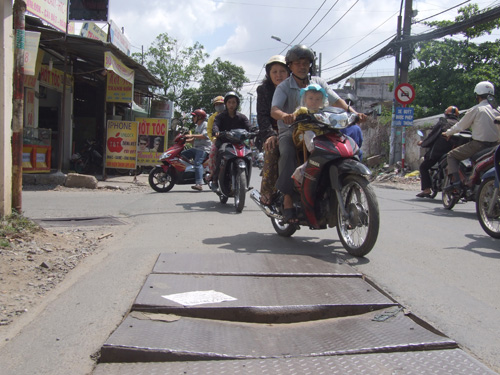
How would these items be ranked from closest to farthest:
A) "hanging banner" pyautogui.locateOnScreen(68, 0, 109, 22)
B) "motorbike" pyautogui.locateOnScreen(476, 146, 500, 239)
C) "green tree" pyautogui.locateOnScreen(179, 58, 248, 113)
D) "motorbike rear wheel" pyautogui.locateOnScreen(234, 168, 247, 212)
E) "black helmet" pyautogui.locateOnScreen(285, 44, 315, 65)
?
"black helmet" pyautogui.locateOnScreen(285, 44, 315, 65) < "motorbike" pyautogui.locateOnScreen(476, 146, 500, 239) < "motorbike rear wheel" pyautogui.locateOnScreen(234, 168, 247, 212) < "hanging banner" pyautogui.locateOnScreen(68, 0, 109, 22) < "green tree" pyautogui.locateOnScreen(179, 58, 248, 113)

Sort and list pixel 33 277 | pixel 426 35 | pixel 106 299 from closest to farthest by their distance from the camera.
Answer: pixel 106 299 < pixel 33 277 < pixel 426 35

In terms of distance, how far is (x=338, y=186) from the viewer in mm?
3896

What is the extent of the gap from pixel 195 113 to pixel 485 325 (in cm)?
820

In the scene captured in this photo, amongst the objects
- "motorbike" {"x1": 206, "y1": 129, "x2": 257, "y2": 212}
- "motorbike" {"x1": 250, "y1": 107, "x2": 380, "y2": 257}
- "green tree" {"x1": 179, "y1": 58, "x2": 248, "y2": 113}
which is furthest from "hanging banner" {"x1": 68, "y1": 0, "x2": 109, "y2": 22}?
"green tree" {"x1": 179, "y1": 58, "x2": 248, "y2": 113}

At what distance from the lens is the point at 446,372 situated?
79.4 inches

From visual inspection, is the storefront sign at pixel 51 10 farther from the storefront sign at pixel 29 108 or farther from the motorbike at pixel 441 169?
the motorbike at pixel 441 169

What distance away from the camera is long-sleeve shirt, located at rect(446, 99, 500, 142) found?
21.2ft

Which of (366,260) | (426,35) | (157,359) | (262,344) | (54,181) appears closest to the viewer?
(157,359)

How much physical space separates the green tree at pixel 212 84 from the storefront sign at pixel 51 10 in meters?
31.9

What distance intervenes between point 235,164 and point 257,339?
4891 mm

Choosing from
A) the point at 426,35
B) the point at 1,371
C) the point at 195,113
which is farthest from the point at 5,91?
the point at 426,35

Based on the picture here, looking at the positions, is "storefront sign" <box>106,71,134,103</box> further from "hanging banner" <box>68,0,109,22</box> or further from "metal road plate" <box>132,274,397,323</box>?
"metal road plate" <box>132,274,397,323</box>

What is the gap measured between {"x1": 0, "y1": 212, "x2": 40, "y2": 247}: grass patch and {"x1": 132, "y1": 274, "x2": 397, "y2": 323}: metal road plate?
64.3 inches

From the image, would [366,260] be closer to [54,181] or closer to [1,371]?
[1,371]
